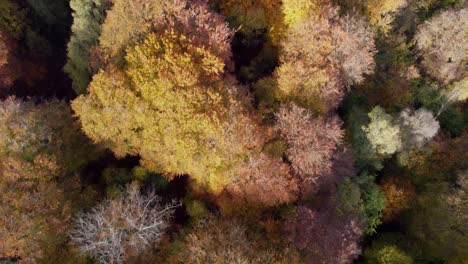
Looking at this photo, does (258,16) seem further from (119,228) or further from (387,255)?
(387,255)

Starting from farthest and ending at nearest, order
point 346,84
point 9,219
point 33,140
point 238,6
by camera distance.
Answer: point 238,6 → point 346,84 → point 33,140 → point 9,219

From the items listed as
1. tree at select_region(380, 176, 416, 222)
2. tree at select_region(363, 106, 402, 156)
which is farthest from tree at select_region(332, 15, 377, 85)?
tree at select_region(380, 176, 416, 222)

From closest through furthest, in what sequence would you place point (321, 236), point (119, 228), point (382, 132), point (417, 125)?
1. point (119, 228)
2. point (321, 236)
3. point (382, 132)
4. point (417, 125)

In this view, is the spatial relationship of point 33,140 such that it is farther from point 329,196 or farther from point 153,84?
point 329,196

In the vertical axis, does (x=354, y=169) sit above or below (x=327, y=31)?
below

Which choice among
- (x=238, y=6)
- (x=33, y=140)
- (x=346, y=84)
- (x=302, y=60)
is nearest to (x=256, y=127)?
(x=302, y=60)

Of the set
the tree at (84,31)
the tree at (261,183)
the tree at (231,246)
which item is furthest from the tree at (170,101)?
the tree at (84,31)

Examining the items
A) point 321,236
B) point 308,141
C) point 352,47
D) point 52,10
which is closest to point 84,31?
point 52,10
